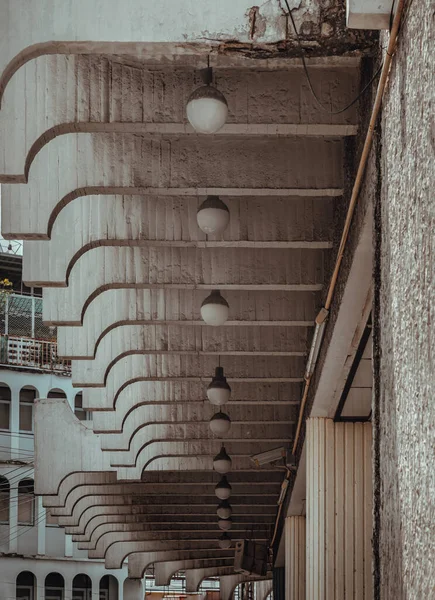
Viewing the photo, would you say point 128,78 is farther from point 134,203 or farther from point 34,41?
point 134,203

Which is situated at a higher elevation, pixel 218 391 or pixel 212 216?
pixel 212 216

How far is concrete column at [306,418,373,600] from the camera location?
49.7ft

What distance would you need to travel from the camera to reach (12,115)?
33.1ft

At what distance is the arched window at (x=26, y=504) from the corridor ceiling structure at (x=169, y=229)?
69.1 ft

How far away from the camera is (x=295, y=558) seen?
21.8m

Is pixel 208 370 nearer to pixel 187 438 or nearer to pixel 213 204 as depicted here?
pixel 187 438

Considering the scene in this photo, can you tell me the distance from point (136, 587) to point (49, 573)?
406 cm

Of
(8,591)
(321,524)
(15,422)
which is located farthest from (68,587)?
(321,524)

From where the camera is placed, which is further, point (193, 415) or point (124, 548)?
point (124, 548)

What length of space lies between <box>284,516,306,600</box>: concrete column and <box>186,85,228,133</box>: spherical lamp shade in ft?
44.4

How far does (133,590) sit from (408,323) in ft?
145

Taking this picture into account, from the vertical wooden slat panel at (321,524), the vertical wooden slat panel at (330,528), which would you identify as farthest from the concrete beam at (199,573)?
the vertical wooden slat panel at (330,528)

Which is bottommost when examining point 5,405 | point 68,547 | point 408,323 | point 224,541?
point 224,541

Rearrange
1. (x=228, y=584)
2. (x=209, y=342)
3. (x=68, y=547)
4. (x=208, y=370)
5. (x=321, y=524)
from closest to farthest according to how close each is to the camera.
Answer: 1. (x=321, y=524)
2. (x=209, y=342)
3. (x=208, y=370)
4. (x=228, y=584)
5. (x=68, y=547)
